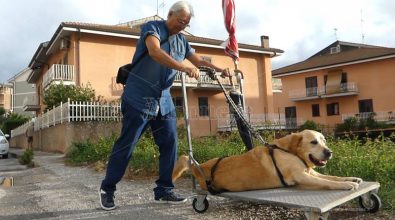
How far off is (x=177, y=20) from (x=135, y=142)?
1.21 metres

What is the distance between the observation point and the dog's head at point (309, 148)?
3.26m

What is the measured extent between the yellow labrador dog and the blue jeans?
0.58 meters

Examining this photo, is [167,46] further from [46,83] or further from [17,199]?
[46,83]

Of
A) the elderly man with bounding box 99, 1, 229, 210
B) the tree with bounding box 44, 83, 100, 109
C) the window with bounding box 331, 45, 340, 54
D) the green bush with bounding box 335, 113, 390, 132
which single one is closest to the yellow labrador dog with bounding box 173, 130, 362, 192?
the elderly man with bounding box 99, 1, 229, 210

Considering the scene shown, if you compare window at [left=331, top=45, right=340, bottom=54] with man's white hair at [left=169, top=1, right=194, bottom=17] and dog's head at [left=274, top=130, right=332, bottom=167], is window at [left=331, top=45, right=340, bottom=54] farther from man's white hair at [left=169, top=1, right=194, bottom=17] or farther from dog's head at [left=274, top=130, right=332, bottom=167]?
dog's head at [left=274, top=130, right=332, bottom=167]

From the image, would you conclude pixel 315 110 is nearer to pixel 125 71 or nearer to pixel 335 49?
pixel 335 49

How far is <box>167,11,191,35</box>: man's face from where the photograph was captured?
3777mm

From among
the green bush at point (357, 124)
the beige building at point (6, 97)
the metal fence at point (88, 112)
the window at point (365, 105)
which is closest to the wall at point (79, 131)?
the metal fence at point (88, 112)

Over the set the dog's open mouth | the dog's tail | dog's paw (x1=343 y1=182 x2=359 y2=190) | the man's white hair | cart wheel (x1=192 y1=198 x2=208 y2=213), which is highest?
the man's white hair

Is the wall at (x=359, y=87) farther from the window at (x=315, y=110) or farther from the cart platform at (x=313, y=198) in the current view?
the cart platform at (x=313, y=198)

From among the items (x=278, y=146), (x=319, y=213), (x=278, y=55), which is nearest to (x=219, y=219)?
(x=278, y=146)

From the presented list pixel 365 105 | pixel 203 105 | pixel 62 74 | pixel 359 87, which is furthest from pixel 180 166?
pixel 365 105

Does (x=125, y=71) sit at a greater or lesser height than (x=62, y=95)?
lesser

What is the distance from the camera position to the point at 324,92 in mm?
42438
